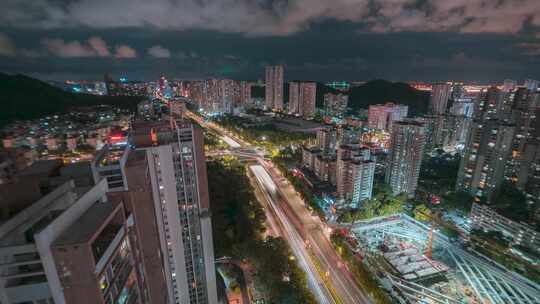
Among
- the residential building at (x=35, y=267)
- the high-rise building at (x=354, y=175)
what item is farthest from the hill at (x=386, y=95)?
the residential building at (x=35, y=267)

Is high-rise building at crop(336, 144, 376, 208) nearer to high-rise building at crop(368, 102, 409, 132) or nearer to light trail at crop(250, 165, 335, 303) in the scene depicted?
light trail at crop(250, 165, 335, 303)

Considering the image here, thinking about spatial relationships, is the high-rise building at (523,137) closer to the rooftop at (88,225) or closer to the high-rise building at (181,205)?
the high-rise building at (181,205)

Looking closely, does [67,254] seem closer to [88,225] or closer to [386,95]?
[88,225]

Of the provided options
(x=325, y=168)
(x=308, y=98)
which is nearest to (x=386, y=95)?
(x=308, y=98)

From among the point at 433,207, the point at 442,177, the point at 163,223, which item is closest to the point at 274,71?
the point at 442,177

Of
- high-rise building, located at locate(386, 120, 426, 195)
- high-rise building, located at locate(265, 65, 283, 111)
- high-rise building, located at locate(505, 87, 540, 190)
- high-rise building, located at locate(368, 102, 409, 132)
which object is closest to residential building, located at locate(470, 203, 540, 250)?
high-rise building, located at locate(386, 120, 426, 195)
